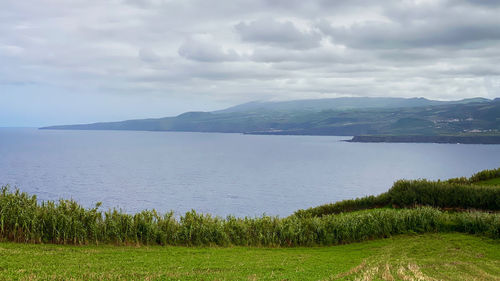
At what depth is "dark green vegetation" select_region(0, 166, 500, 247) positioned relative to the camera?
15516 mm

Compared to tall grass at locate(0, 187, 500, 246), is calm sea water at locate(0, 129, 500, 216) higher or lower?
lower

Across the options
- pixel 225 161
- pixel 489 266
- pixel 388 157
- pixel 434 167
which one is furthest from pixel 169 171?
pixel 489 266

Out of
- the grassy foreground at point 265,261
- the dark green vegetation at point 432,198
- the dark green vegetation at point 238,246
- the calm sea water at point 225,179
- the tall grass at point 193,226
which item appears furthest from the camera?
the calm sea water at point 225,179

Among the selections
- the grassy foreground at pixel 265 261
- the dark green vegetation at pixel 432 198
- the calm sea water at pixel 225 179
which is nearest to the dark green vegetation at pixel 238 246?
the grassy foreground at pixel 265 261

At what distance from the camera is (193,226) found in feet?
59.4

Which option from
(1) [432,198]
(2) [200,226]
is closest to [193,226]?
(2) [200,226]

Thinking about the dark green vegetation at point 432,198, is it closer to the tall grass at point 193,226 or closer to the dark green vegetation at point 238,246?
the tall grass at point 193,226

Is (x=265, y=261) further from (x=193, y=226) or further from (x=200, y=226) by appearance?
(x=193, y=226)

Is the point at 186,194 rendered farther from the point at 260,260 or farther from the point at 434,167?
the point at 434,167

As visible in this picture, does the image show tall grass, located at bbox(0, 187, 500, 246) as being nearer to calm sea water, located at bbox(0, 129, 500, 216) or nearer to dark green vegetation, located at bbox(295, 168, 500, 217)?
dark green vegetation, located at bbox(295, 168, 500, 217)

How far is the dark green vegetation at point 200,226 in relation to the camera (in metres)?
15.5

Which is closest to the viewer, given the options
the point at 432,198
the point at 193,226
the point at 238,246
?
the point at 193,226

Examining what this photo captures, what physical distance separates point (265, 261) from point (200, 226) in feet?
13.8

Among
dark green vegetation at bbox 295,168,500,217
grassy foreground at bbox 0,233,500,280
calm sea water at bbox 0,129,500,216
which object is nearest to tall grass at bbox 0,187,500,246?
grassy foreground at bbox 0,233,500,280
